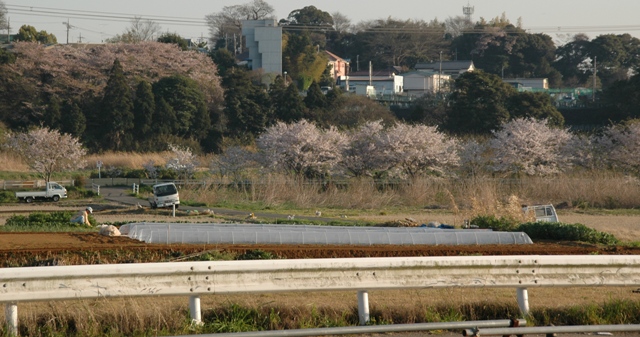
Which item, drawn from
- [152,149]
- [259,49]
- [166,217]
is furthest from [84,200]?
[259,49]

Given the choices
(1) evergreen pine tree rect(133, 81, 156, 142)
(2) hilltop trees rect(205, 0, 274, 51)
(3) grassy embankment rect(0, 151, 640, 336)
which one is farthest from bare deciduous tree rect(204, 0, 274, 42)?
(3) grassy embankment rect(0, 151, 640, 336)

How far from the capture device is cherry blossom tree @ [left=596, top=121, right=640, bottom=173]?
161 ft

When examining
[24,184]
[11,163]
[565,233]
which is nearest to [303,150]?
[24,184]

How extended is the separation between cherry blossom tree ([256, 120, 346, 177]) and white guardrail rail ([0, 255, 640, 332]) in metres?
40.4

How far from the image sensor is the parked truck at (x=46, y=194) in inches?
1692

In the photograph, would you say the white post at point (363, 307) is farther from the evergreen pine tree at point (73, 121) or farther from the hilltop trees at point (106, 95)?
the hilltop trees at point (106, 95)

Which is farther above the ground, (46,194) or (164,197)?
(164,197)

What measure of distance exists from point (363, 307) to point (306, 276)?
2.19 ft

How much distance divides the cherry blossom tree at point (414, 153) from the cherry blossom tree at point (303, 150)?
2.67 m

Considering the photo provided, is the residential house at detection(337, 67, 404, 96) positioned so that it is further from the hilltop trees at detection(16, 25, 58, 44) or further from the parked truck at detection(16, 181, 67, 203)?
the parked truck at detection(16, 181, 67, 203)

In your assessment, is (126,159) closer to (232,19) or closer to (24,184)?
(24,184)

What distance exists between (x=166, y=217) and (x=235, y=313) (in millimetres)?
24769

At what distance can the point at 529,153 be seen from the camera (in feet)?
166

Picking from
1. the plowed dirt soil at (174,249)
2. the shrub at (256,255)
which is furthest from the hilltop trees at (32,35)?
the shrub at (256,255)
